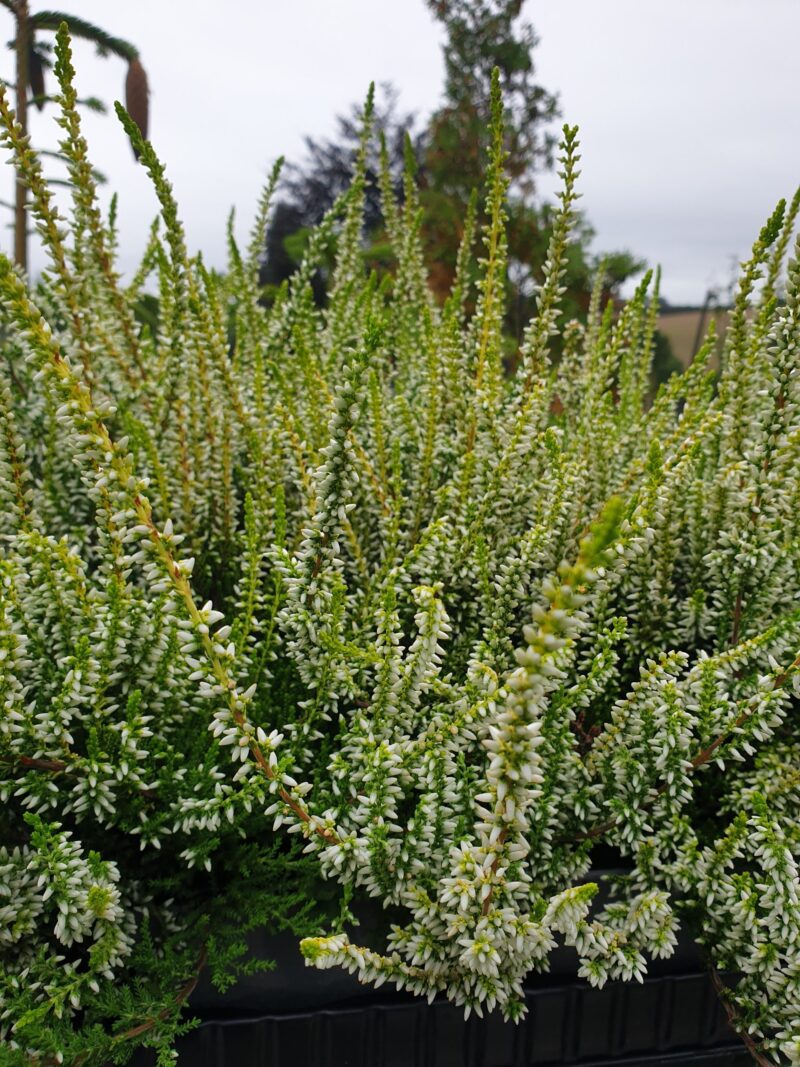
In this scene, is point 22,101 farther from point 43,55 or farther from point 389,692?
point 389,692

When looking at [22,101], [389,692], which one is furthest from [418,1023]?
[22,101]

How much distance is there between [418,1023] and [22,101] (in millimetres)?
2308

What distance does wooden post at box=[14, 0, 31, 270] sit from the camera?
2.04m

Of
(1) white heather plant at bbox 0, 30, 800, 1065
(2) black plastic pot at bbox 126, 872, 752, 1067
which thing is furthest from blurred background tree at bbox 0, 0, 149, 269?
(2) black plastic pot at bbox 126, 872, 752, 1067

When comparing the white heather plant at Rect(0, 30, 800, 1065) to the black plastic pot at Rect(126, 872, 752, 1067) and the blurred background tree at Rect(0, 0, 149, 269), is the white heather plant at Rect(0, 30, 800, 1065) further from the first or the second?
the blurred background tree at Rect(0, 0, 149, 269)

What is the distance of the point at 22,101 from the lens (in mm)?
2131

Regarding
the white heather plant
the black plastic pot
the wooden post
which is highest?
the wooden post

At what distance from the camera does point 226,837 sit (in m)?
1.06

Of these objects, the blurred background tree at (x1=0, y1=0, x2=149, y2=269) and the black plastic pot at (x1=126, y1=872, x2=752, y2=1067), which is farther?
the blurred background tree at (x1=0, y1=0, x2=149, y2=269)

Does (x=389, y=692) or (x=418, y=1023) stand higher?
(x=389, y=692)

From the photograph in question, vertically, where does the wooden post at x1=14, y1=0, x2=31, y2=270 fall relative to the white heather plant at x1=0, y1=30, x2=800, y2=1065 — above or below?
above

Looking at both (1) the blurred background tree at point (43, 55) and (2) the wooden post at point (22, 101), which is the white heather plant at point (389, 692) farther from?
(2) the wooden post at point (22, 101)

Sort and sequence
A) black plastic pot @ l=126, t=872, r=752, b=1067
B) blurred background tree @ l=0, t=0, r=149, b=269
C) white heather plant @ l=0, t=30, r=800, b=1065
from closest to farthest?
white heather plant @ l=0, t=30, r=800, b=1065
black plastic pot @ l=126, t=872, r=752, b=1067
blurred background tree @ l=0, t=0, r=149, b=269

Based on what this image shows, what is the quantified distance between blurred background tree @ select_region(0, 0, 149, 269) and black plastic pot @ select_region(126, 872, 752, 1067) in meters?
1.65
